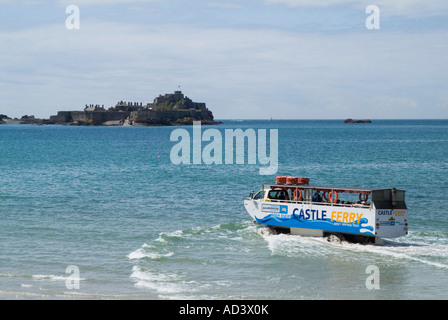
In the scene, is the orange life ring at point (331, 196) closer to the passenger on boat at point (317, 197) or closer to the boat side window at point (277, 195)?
the passenger on boat at point (317, 197)

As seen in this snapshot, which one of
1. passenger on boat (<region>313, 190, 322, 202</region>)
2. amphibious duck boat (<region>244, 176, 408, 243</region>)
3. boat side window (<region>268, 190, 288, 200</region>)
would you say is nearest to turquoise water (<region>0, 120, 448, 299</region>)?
amphibious duck boat (<region>244, 176, 408, 243</region>)

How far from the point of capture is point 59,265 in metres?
24.9

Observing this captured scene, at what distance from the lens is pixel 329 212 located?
96.0 feet

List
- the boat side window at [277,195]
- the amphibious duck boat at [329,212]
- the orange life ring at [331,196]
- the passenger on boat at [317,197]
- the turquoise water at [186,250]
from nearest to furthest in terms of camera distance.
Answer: the turquoise water at [186,250] → the amphibious duck boat at [329,212] → the orange life ring at [331,196] → the passenger on boat at [317,197] → the boat side window at [277,195]

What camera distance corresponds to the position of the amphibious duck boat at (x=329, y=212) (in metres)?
27.9

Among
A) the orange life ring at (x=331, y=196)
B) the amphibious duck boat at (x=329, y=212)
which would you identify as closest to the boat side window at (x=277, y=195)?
the amphibious duck boat at (x=329, y=212)

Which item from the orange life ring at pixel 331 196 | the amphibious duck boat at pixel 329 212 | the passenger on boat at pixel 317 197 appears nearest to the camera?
the amphibious duck boat at pixel 329 212

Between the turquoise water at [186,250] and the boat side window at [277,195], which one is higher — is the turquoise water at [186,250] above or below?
below

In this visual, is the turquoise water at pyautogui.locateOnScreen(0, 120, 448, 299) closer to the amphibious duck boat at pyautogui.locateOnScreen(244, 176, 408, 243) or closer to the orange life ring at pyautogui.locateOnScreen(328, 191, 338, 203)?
the amphibious duck boat at pyautogui.locateOnScreen(244, 176, 408, 243)

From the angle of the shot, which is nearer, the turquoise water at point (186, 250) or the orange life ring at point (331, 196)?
the turquoise water at point (186, 250)

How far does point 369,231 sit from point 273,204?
18.3ft

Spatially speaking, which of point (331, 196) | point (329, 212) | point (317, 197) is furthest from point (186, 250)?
point (331, 196)

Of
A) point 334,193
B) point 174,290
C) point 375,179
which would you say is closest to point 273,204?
point 334,193

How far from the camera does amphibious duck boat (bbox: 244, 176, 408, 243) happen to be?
2792cm
